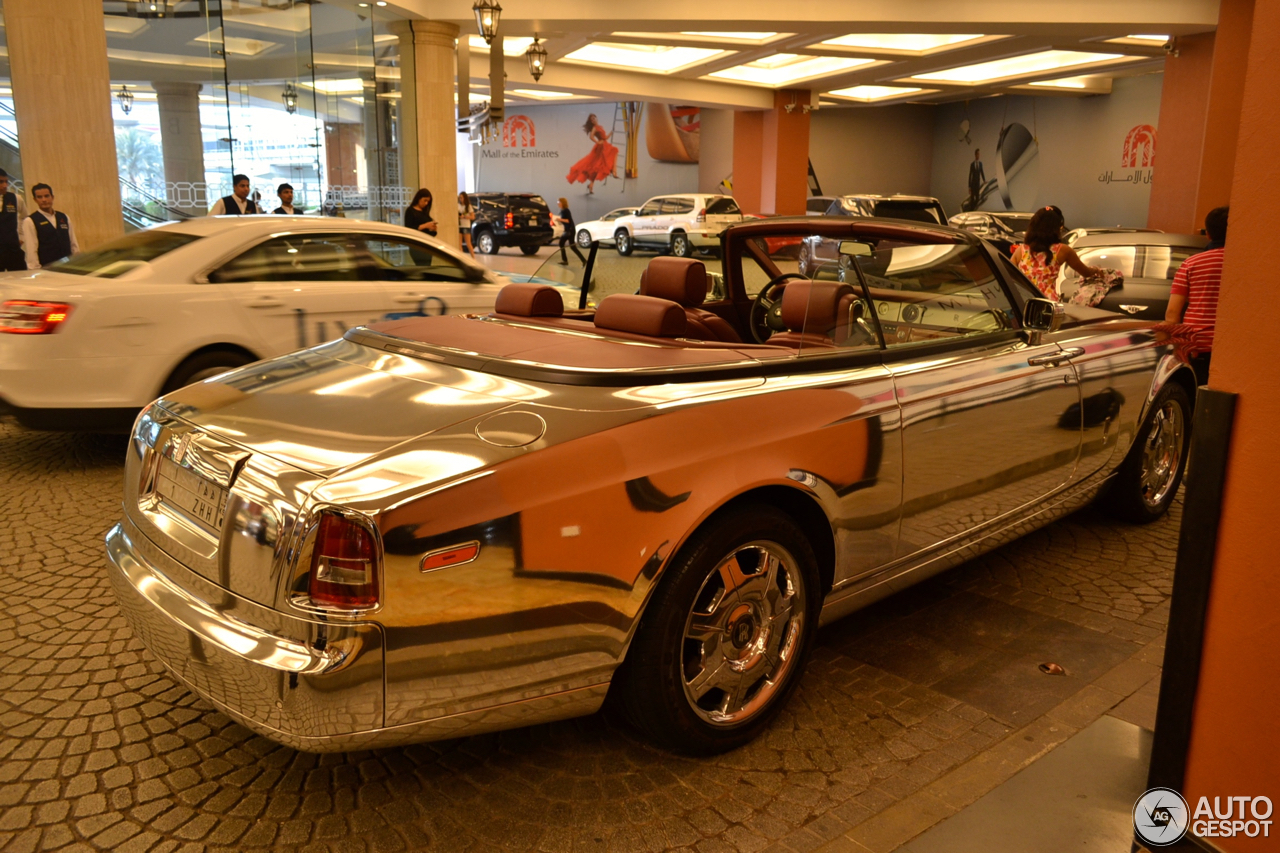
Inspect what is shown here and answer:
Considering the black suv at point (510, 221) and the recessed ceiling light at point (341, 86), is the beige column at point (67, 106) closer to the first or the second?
the recessed ceiling light at point (341, 86)

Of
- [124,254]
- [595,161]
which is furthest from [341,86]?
[595,161]

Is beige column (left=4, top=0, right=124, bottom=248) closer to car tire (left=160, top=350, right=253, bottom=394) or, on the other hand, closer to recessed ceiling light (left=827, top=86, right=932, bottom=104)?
car tire (left=160, top=350, right=253, bottom=394)

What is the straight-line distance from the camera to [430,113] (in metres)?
15.7

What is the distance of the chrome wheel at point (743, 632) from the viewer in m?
2.63

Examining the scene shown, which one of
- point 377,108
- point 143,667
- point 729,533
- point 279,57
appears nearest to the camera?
point 729,533

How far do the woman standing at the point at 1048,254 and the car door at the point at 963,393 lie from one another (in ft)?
11.6

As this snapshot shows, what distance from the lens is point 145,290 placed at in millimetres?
5527

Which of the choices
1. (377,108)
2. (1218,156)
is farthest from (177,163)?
(1218,156)

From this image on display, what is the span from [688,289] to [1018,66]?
24.2 m

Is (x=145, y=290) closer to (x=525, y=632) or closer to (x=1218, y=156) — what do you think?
(x=525, y=632)

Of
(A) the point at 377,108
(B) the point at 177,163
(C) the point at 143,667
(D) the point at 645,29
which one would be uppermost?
(D) the point at 645,29

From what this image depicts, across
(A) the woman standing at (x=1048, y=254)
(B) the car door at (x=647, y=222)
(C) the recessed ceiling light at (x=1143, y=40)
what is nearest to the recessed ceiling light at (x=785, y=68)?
(B) the car door at (x=647, y=222)

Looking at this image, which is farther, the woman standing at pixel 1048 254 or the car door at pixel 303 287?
the woman standing at pixel 1048 254

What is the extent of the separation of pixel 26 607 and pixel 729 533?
2927mm
